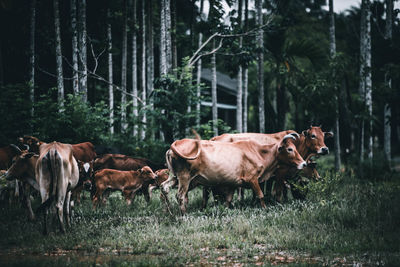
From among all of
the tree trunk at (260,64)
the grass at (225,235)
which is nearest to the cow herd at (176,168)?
the grass at (225,235)

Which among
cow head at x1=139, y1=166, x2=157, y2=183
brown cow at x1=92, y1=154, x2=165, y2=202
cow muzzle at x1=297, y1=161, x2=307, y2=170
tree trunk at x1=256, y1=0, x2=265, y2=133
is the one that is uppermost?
tree trunk at x1=256, y1=0, x2=265, y2=133

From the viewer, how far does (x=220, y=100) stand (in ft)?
108

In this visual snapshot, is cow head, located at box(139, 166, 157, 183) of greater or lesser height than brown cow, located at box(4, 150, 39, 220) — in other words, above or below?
below

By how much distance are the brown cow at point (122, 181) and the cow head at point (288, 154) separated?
3.29 m

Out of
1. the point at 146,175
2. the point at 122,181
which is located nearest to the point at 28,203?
the point at 122,181

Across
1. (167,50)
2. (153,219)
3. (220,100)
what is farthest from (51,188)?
(220,100)

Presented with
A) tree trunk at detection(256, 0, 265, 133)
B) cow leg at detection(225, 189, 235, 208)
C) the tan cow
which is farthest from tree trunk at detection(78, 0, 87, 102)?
the tan cow

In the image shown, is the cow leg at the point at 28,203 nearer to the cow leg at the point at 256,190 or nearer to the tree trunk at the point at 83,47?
the cow leg at the point at 256,190

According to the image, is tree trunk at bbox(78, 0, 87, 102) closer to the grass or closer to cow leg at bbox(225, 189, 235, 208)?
the grass

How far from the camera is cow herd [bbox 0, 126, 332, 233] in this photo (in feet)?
25.3

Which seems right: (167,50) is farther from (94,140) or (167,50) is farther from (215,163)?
(215,163)

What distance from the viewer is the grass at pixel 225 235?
6.16 meters

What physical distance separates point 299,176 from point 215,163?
253 cm

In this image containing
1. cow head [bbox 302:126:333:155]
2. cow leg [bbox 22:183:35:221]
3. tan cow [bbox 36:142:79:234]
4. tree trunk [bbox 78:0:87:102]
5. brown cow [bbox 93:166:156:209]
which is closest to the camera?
tan cow [bbox 36:142:79:234]
